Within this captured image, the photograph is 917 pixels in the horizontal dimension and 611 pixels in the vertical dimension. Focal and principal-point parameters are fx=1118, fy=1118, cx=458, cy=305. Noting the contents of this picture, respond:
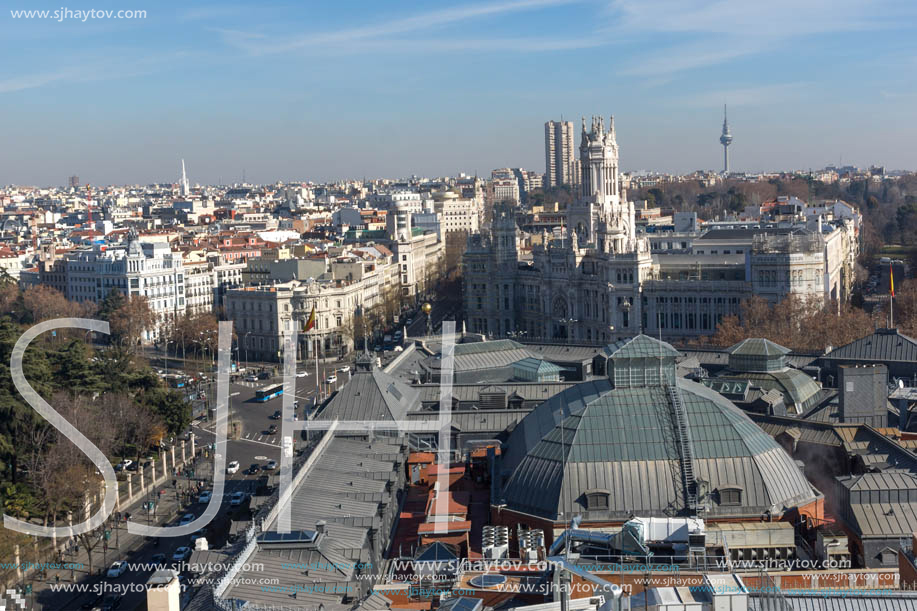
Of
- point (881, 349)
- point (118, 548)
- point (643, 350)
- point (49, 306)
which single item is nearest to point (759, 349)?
point (881, 349)

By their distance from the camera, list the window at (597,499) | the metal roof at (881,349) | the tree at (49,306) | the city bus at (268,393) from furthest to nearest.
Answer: the tree at (49,306), the city bus at (268,393), the metal roof at (881,349), the window at (597,499)

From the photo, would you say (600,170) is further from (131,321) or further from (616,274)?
(131,321)

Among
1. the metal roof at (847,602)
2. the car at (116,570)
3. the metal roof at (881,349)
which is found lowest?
the car at (116,570)

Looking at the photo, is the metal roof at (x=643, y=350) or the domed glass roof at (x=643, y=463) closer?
the domed glass roof at (x=643, y=463)

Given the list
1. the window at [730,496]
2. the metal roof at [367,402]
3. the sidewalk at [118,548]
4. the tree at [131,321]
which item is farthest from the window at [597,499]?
the tree at [131,321]

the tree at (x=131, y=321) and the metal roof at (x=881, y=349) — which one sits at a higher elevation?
the metal roof at (x=881, y=349)

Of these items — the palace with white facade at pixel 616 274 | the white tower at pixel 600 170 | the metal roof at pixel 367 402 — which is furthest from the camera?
the white tower at pixel 600 170

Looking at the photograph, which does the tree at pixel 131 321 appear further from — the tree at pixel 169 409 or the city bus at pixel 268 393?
the tree at pixel 169 409
